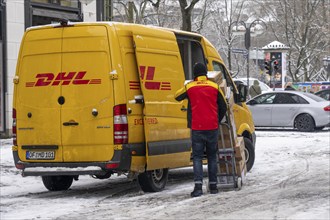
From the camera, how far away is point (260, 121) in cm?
2464

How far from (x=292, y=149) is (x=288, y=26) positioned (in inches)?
1455

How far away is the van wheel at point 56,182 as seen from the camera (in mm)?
11641

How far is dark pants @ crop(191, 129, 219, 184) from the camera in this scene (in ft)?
34.6

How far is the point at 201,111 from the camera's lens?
1046 cm

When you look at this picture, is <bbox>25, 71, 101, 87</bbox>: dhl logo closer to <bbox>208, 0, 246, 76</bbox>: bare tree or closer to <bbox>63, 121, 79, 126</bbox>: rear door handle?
<bbox>63, 121, 79, 126</bbox>: rear door handle

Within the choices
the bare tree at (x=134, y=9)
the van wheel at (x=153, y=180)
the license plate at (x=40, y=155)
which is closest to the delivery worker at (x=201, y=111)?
the van wheel at (x=153, y=180)

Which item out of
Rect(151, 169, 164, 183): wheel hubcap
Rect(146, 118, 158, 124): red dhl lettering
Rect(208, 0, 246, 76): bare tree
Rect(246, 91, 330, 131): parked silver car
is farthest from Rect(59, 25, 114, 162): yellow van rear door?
Rect(208, 0, 246, 76): bare tree

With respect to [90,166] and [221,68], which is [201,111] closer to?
[90,166]

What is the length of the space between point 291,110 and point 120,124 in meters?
14.6

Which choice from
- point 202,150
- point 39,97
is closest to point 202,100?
point 202,150

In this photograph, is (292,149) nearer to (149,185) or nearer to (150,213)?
(149,185)

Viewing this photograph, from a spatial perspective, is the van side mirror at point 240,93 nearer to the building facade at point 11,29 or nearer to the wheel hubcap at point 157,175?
the wheel hubcap at point 157,175

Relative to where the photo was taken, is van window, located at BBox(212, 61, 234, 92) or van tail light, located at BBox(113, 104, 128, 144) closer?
van tail light, located at BBox(113, 104, 128, 144)

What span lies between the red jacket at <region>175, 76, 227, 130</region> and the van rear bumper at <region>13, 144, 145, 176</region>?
0.94 meters
